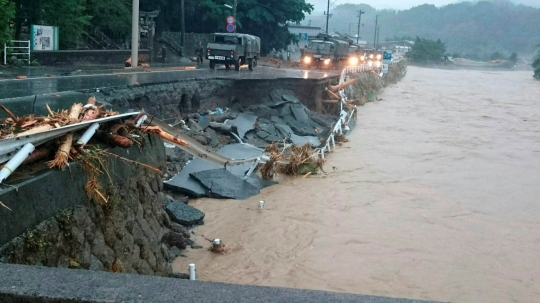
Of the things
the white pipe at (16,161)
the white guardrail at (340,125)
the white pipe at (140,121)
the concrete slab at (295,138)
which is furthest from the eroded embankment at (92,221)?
the concrete slab at (295,138)

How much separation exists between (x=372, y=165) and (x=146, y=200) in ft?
35.8

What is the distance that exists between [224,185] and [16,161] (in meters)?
7.90

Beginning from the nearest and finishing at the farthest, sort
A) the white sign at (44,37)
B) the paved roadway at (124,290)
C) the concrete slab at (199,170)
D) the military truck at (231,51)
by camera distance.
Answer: the paved roadway at (124,290), the concrete slab at (199,170), the white sign at (44,37), the military truck at (231,51)

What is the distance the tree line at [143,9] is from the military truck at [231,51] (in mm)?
6528

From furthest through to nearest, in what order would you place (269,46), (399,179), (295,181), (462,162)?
(269,46)
(462,162)
(399,179)
(295,181)

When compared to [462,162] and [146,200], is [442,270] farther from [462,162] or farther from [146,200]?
[462,162]

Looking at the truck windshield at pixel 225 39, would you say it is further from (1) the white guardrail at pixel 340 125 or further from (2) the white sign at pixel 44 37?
(2) the white sign at pixel 44 37

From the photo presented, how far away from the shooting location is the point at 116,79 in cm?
1739

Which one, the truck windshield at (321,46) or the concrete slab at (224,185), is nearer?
the concrete slab at (224,185)

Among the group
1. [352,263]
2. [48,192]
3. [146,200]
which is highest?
[48,192]

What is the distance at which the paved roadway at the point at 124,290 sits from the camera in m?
2.77

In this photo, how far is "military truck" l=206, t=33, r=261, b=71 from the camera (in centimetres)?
2834

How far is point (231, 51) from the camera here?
92.9 feet

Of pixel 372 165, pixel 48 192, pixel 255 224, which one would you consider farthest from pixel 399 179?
pixel 48 192
